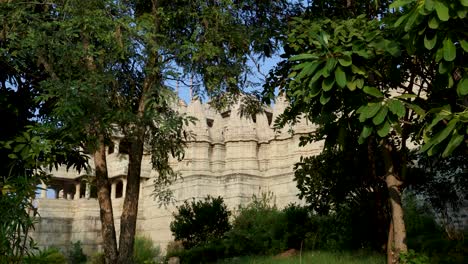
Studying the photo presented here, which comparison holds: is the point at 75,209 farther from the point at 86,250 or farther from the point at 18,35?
the point at 18,35

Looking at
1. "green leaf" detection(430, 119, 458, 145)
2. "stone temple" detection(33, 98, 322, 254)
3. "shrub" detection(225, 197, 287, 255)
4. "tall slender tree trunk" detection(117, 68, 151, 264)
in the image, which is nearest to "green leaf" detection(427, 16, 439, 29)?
"green leaf" detection(430, 119, 458, 145)

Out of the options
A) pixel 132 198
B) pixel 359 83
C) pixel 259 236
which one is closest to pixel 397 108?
pixel 359 83

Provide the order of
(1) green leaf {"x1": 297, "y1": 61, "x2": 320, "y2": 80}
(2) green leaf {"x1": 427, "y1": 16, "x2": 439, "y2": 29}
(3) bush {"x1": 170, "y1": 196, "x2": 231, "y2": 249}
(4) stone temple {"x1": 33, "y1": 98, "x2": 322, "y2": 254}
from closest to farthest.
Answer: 1. (2) green leaf {"x1": 427, "y1": 16, "x2": 439, "y2": 29}
2. (1) green leaf {"x1": 297, "y1": 61, "x2": 320, "y2": 80}
3. (3) bush {"x1": 170, "y1": 196, "x2": 231, "y2": 249}
4. (4) stone temple {"x1": 33, "y1": 98, "x2": 322, "y2": 254}

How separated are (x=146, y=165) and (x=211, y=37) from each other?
1776cm

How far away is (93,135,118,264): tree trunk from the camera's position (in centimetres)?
782

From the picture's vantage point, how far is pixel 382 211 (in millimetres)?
9703

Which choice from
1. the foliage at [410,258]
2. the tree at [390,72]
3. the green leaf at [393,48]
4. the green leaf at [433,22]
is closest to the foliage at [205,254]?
the foliage at [410,258]

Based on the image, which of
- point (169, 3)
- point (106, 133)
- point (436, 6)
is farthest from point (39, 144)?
point (436, 6)

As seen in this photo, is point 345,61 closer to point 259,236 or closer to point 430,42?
point 430,42

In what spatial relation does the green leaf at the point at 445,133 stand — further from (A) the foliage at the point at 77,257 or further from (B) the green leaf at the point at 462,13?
(A) the foliage at the point at 77,257

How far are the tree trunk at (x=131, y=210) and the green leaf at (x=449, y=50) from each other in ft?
15.6

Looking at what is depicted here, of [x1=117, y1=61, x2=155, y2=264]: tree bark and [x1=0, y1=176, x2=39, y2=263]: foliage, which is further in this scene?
[x1=117, y1=61, x2=155, y2=264]: tree bark

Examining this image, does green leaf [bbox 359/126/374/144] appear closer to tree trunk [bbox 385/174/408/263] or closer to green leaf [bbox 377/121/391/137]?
green leaf [bbox 377/121/391/137]

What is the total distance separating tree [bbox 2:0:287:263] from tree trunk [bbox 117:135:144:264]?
0.05 ft
